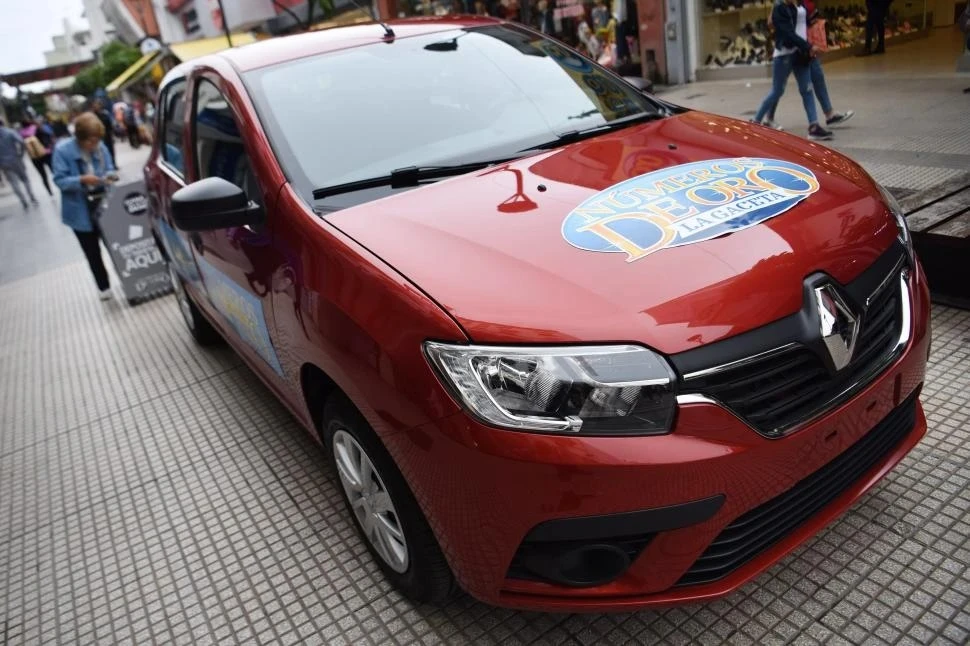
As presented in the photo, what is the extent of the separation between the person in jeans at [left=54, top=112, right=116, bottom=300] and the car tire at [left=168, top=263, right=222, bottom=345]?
5.91 feet

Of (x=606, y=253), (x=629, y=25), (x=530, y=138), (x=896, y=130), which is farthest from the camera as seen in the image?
(x=629, y=25)

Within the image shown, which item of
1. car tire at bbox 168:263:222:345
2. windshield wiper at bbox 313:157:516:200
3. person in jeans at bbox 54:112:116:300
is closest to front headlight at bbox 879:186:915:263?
windshield wiper at bbox 313:157:516:200

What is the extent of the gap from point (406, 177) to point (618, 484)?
1.34 meters

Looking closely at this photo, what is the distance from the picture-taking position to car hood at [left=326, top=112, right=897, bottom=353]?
1.73 m

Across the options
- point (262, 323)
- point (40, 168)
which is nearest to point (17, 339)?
point (262, 323)

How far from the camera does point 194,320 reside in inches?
200

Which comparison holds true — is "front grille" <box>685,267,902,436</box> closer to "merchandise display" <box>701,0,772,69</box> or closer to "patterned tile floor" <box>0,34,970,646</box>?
"patterned tile floor" <box>0,34,970,646</box>

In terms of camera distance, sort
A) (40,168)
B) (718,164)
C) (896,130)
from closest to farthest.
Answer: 1. (718,164)
2. (896,130)
3. (40,168)

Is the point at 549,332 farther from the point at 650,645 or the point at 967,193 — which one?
the point at 967,193

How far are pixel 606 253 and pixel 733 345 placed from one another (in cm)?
40

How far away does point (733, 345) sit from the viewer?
1.69 m

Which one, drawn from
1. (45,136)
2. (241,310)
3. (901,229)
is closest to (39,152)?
(45,136)

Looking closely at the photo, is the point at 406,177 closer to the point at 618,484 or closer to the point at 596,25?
the point at 618,484

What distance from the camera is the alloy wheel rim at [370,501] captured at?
2.22m
